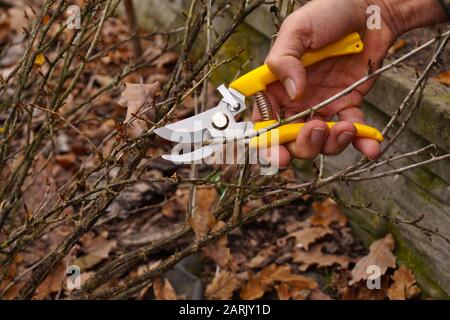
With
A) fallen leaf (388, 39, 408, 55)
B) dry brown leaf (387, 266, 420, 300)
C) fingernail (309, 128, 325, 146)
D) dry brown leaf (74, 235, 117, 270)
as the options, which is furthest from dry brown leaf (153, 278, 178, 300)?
fallen leaf (388, 39, 408, 55)

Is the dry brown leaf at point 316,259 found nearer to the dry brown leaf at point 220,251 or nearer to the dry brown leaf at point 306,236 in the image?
the dry brown leaf at point 306,236

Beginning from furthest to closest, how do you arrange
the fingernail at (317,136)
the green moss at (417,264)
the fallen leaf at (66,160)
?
1. the fallen leaf at (66,160)
2. the green moss at (417,264)
3. the fingernail at (317,136)

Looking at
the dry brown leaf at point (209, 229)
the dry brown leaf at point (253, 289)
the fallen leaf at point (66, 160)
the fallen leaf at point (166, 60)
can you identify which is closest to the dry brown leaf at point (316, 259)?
the dry brown leaf at point (253, 289)

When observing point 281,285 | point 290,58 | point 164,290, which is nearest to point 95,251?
point 164,290

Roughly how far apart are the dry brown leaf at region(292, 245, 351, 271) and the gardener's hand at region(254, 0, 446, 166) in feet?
3.16

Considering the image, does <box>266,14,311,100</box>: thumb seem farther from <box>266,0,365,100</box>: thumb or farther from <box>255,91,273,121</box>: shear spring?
<box>255,91,273,121</box>: shear spring

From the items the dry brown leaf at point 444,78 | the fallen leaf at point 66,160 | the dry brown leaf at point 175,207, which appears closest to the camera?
the dry brown leaf at point 444,78

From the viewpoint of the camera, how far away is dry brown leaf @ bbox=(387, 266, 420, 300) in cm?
279

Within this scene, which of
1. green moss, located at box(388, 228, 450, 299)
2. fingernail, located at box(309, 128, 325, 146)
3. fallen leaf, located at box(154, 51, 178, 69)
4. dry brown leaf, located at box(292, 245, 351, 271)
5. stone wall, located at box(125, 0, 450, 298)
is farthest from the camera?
fallen leaf, located at box(154, 51, 178, 69)

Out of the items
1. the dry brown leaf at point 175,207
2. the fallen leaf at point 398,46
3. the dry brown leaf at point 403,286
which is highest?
the fallen leaf at point 398,46

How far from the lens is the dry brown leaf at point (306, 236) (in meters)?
3.17

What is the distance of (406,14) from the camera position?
7.88 feet

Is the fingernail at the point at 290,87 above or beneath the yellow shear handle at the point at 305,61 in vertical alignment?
beneath
